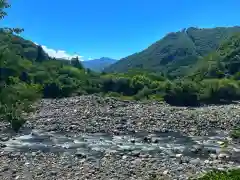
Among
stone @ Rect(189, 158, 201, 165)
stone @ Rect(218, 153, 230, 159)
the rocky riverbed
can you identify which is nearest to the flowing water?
the rocky riverbed

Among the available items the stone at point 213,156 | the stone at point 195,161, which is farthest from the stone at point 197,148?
the stone at point 195,161

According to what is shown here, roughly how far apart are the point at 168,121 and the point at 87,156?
16.7 m

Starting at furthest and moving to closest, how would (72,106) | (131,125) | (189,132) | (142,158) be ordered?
(72,106) < (131,125) < (189,132) < (142,158)

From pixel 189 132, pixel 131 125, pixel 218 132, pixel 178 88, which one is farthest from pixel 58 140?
pixel 178 88

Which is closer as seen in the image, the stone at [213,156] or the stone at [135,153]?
the stone at [213,156]

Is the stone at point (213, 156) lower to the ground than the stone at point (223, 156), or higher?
lower

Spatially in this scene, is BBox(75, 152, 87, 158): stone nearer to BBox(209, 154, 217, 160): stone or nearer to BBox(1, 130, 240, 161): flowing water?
BBox(1, 130, 240, 161): flowing water

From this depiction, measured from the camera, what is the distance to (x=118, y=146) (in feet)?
93.4

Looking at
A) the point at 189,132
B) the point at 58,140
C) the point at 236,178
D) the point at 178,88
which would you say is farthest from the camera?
the point at 178,88

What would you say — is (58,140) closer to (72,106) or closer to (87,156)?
(87,156)

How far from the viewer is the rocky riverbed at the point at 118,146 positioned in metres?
21.1

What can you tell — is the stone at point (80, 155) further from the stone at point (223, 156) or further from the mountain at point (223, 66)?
the mountain at point (223, 66)

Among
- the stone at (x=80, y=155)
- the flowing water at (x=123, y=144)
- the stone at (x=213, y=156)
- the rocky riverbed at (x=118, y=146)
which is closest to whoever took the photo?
the rocky riverbed at (x=118, y=146)

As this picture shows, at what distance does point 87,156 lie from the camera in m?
25.1
